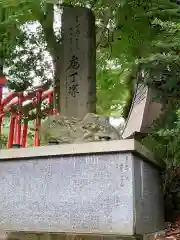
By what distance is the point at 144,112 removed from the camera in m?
3.96

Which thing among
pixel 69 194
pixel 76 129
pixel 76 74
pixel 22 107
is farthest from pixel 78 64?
pixel 69 194

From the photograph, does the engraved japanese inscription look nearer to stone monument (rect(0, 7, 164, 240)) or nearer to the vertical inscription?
stone monument (rect(0, 7, 164, 240))

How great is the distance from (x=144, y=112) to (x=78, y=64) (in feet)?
3.16

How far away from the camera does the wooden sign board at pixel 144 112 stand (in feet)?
12.9

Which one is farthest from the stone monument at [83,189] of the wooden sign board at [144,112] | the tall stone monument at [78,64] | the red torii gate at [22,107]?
the red torii gate at [22,107]

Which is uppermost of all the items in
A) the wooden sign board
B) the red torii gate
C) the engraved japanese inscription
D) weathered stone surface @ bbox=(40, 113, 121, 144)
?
the red torii gate

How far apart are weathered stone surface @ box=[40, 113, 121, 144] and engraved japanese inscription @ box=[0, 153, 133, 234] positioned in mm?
579

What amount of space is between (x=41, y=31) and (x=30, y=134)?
2594 millimetres

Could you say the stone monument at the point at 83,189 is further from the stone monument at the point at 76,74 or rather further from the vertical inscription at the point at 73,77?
Answer: the vertical inscription at the point at 73,77

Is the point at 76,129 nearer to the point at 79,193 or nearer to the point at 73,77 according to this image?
the point at 73,77

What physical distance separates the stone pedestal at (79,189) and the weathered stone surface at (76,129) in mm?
540

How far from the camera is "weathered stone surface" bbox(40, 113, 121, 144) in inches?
133

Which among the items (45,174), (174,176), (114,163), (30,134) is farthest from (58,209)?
(30,134)

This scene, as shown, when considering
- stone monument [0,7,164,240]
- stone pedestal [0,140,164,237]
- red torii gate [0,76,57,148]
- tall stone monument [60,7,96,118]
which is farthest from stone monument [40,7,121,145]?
stone pedestal [0,140,164,237]
